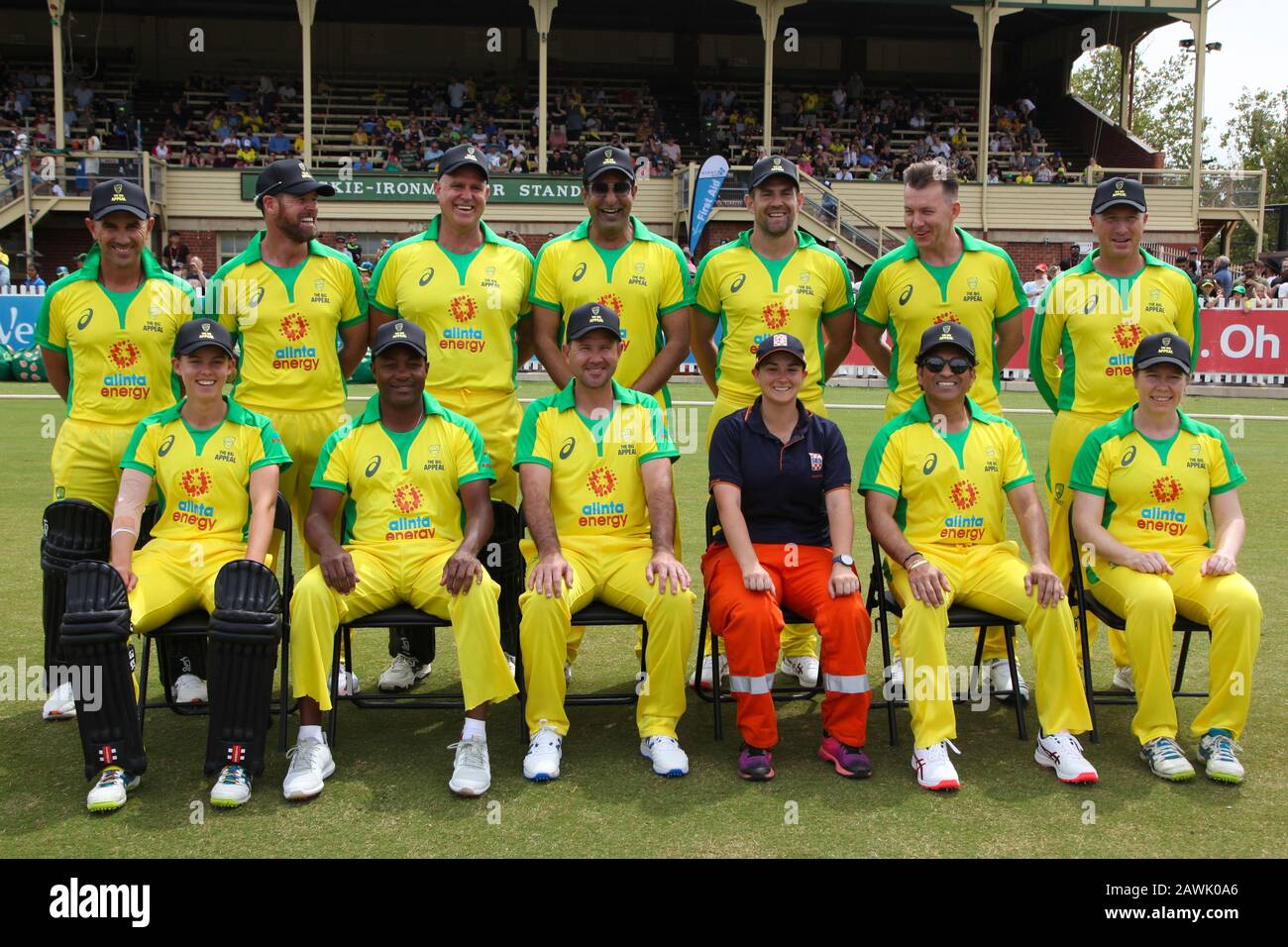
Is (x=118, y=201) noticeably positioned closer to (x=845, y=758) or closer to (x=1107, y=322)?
(x=845, y=758)

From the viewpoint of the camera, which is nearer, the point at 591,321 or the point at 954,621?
the point at 954,621

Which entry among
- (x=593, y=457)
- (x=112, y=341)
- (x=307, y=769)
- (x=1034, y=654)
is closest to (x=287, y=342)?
(x=112, y=341)

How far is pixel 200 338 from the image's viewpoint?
4789 mm

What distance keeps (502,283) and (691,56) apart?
101 ft

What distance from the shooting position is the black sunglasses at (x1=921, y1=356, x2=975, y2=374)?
4.98 m

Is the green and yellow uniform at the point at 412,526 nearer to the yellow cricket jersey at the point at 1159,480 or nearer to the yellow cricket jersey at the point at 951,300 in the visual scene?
the yellow cricket jersey at the point at 951,300

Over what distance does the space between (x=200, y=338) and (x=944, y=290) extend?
337cm

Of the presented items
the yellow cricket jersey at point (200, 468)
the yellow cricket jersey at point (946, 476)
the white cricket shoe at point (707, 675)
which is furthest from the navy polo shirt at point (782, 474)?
the yellow cricket jersey at point (200, 468)

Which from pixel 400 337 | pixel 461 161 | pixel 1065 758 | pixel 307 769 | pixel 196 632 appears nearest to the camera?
pixel 307 769

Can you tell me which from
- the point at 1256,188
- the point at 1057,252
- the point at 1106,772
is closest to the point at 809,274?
the point at 1106,772

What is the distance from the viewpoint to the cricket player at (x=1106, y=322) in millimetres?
5492

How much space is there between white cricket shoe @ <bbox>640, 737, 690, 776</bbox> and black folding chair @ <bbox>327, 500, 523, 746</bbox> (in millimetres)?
764

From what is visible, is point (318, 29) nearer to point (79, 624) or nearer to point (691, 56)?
point (691, 56)

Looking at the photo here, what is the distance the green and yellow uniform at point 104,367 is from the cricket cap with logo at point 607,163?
204cm
